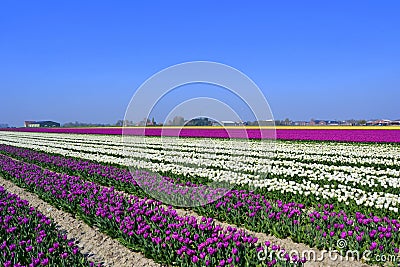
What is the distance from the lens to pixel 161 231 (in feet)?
18.0

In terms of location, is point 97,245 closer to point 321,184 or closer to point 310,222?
point 310,222

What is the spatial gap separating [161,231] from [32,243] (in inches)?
78.1

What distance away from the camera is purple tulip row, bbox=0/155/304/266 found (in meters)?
4.59

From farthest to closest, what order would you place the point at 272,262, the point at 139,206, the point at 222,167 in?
1. the point at 222,167
2. the point at 139,206
3. the point at 272,262

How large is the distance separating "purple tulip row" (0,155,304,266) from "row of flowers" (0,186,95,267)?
0.88 meters

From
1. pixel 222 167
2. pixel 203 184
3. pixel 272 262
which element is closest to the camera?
pixel 272 262

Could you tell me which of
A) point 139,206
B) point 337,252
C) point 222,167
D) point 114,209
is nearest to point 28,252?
point 114,209

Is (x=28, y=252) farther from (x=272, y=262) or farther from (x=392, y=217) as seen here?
(x=392, y=217)

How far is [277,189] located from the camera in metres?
8.48

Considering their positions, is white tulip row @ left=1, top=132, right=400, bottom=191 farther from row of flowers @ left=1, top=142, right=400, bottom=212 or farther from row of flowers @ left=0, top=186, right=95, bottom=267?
row of flowers @ left=0, top=186, right=95, bottom=267

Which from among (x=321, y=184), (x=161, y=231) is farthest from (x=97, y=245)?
Result: (x=321, y=184)

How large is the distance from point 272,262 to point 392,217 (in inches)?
143

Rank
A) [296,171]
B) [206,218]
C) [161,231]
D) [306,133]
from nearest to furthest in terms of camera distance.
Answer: [161,231] < [206,218] < [296,171] < [306,133]

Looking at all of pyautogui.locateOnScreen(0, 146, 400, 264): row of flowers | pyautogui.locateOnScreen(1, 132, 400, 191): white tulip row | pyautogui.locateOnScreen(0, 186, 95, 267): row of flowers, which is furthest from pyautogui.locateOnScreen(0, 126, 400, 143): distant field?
pyautogui.locateOnScreen(0, 186, 95, 267): row of flowers
